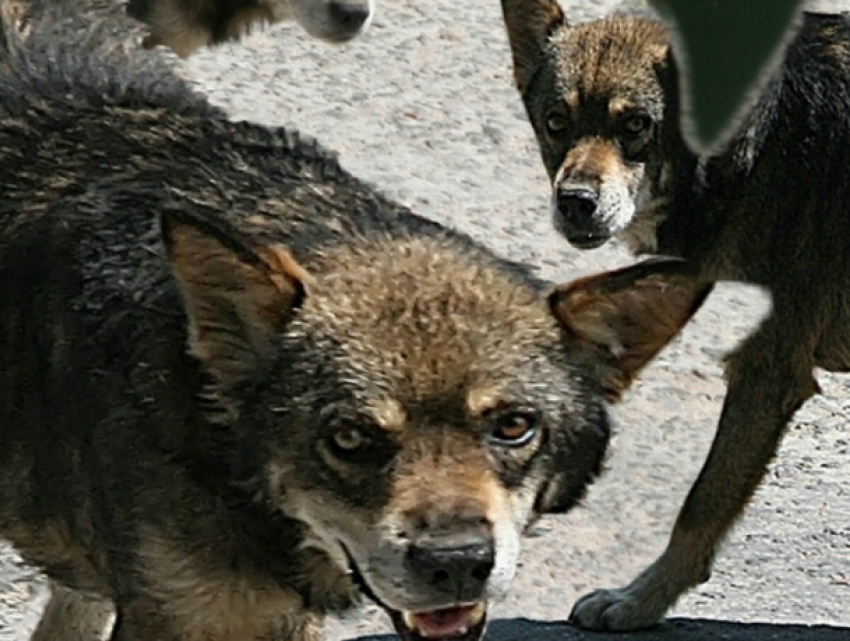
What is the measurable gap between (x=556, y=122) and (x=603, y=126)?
0.17 metres

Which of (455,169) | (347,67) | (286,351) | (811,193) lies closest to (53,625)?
(286,351)

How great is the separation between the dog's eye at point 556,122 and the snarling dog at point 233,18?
4.97ft

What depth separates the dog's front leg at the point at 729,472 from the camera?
4.00 meters

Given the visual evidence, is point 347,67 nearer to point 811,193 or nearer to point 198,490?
point 811,193

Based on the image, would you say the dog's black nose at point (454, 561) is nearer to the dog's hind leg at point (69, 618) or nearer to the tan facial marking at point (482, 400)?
the tan facial marking at point (482, 400)

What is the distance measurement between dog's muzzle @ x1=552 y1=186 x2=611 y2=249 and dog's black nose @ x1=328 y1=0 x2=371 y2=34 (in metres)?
1.67

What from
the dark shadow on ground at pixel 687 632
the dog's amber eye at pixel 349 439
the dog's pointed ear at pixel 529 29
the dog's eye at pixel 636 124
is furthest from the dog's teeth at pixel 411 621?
the dog's pointed ear at pixel 529 29

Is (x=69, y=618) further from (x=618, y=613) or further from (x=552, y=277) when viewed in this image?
(x=552, y=277)

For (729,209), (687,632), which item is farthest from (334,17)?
(687,632)

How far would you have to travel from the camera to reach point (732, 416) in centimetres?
407

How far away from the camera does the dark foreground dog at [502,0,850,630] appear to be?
395 centimetres

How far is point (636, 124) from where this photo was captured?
13.5 ft

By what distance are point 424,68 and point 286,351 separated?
533 cm

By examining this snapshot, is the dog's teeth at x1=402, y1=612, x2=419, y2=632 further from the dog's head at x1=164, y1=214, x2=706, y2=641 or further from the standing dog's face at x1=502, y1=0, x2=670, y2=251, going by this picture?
the standing dog's face at x1=502, y1=0, x2=670, y2=251
